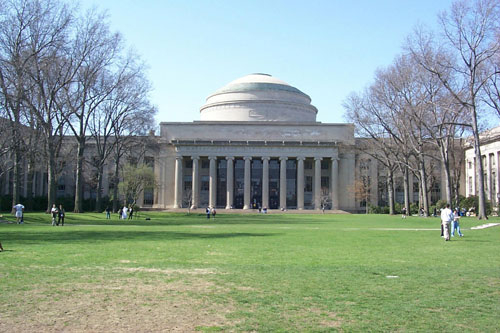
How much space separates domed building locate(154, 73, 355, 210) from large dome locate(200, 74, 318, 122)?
19 centimetres

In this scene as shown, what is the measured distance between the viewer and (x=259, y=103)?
9406cm

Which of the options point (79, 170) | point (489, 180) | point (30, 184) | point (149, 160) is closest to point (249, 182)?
point (149, 160)

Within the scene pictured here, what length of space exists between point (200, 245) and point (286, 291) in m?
10.7

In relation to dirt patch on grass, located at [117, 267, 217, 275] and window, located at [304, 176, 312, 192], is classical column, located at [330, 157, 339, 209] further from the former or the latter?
dirt patch on grass, located at [117, 267, 217, 275]

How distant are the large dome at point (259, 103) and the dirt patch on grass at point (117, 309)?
83554 mm

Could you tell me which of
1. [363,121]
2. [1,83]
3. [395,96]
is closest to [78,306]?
[1,83]

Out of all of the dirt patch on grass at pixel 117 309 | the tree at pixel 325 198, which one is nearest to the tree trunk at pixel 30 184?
the dirt patch on grass at pixel 117 309

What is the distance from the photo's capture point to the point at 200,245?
20922 millimetres

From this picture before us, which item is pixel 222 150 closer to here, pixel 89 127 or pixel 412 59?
pixel 89 127

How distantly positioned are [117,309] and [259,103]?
283 ft

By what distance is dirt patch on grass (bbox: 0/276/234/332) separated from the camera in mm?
7934

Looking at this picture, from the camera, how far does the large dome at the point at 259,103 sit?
94.1m

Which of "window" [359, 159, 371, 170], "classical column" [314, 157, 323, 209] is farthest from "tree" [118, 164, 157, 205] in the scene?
"window" [359, 159, 371, 170]

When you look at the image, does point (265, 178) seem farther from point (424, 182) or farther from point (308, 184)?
point (424, 182)
